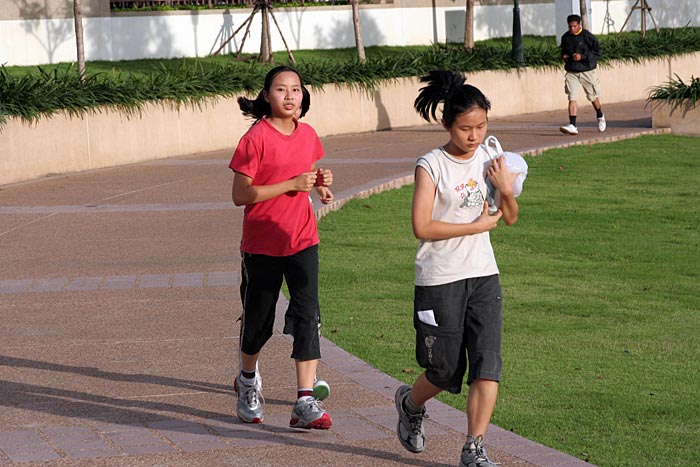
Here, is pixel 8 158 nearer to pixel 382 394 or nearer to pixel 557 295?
pixel 557 295

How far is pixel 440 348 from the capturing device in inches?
215

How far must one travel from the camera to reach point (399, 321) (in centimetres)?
894

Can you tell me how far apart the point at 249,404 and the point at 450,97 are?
6.12ft

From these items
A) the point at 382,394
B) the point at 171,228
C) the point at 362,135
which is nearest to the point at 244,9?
the point at 362,135

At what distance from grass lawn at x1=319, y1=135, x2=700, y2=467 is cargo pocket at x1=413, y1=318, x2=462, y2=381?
829 mm

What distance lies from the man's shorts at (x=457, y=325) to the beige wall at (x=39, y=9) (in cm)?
2464

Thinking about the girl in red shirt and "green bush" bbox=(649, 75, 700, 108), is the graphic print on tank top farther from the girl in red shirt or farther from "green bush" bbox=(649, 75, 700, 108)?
"green bush" bbox=(649, 75, 700, 108)

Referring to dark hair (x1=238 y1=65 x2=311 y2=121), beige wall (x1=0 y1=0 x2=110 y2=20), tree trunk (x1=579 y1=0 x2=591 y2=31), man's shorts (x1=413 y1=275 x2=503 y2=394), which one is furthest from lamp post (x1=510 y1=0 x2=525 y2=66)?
man's shorts (x1=413 y1=275 x2=503 y2=394)

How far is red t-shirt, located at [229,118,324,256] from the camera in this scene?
6.22 m

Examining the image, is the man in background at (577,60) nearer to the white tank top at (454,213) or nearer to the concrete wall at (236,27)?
the concrete wall at (236,27)

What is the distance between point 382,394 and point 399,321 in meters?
2.11

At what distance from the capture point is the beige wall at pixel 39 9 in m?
28.5

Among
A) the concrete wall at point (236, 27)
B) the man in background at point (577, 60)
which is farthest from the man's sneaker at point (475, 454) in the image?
→ the concrete wall at point (236, 27)

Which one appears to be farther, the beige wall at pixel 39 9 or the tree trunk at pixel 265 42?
the tree trunk at pixel 265 42
